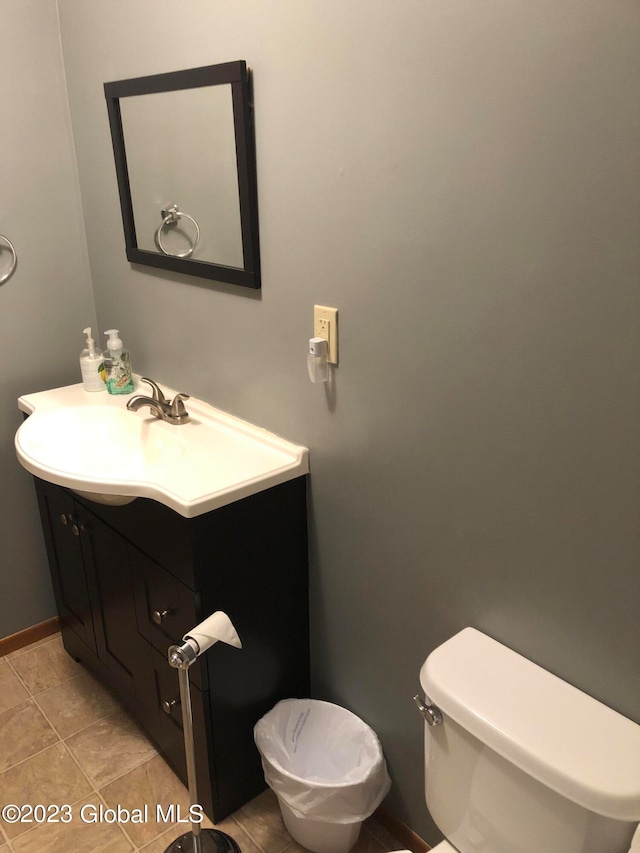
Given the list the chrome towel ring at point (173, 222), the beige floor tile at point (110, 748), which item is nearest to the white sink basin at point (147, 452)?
the chrome towel ring at point (173, 222)

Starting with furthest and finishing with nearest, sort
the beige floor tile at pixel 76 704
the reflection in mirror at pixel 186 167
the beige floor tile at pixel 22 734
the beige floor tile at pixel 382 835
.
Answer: the beige floor tile at pixel 76 704 → the beige floor tile at pixel 22 734 → the beige floor tile at pixel 382 835 → the reflection in mirror at pixel 186 167

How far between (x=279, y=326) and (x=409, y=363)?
0.38 metres

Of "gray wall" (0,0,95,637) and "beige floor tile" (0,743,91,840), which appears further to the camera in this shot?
"gray wall" (0,0,95,637)

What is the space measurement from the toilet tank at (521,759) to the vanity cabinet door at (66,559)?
1.10 metres

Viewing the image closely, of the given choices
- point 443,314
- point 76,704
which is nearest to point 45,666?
point 76,704

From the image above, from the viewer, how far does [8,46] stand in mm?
1799

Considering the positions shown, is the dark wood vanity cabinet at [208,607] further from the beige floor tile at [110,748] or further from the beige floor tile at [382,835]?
the beige floor tile at [382,835]

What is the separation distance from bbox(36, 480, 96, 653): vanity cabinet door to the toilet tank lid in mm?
1107

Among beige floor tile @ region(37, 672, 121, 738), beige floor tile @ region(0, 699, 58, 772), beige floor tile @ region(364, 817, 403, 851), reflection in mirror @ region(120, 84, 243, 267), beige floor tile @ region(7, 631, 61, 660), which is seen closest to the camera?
reflection in mirror @ region(120, 84, 243, 267)

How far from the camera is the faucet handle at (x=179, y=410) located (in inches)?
68.0

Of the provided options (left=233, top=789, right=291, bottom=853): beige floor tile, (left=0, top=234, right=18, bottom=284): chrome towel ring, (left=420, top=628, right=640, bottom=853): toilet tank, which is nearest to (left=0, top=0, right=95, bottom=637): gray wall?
(left=0, top=234, right=18, bottom=284): chrome towel ring

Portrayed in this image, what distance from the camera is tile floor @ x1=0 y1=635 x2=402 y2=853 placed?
→ 160 centimetres

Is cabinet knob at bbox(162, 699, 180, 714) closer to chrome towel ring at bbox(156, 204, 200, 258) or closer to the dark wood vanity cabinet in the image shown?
the dark wood vanity cabinet

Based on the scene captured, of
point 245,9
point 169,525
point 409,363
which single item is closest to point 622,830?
point 409,363
